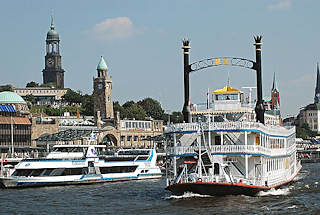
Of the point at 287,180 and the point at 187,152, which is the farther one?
the point at 287,180

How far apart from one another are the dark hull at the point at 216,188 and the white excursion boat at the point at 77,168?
28454 millimetres

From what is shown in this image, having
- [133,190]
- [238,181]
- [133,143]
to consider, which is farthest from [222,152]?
[133,143]

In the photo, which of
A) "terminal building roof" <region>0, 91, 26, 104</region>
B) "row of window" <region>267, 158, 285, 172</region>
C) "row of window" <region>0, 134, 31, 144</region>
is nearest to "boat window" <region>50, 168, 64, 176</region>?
"row of window" <region>267, 158, 285, 172</region>

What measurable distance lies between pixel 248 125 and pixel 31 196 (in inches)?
949

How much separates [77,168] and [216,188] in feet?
108

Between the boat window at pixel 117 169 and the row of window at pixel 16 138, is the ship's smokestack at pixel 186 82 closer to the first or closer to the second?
the boat window at pixel 117 169

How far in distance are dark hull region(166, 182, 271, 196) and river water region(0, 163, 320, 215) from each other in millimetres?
446

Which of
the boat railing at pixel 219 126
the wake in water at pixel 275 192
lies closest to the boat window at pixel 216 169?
the boat railing at pixel 219 126

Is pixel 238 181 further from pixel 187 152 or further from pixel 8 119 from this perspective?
pixel 8 119

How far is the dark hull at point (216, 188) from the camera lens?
51.9 m

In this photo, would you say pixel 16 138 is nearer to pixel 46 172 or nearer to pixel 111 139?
pixel 111 139

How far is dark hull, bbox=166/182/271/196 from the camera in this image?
170 feet

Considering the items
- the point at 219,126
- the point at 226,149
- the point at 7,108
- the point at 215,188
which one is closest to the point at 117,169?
the point at 219,126

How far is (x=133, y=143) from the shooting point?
7313 inches
